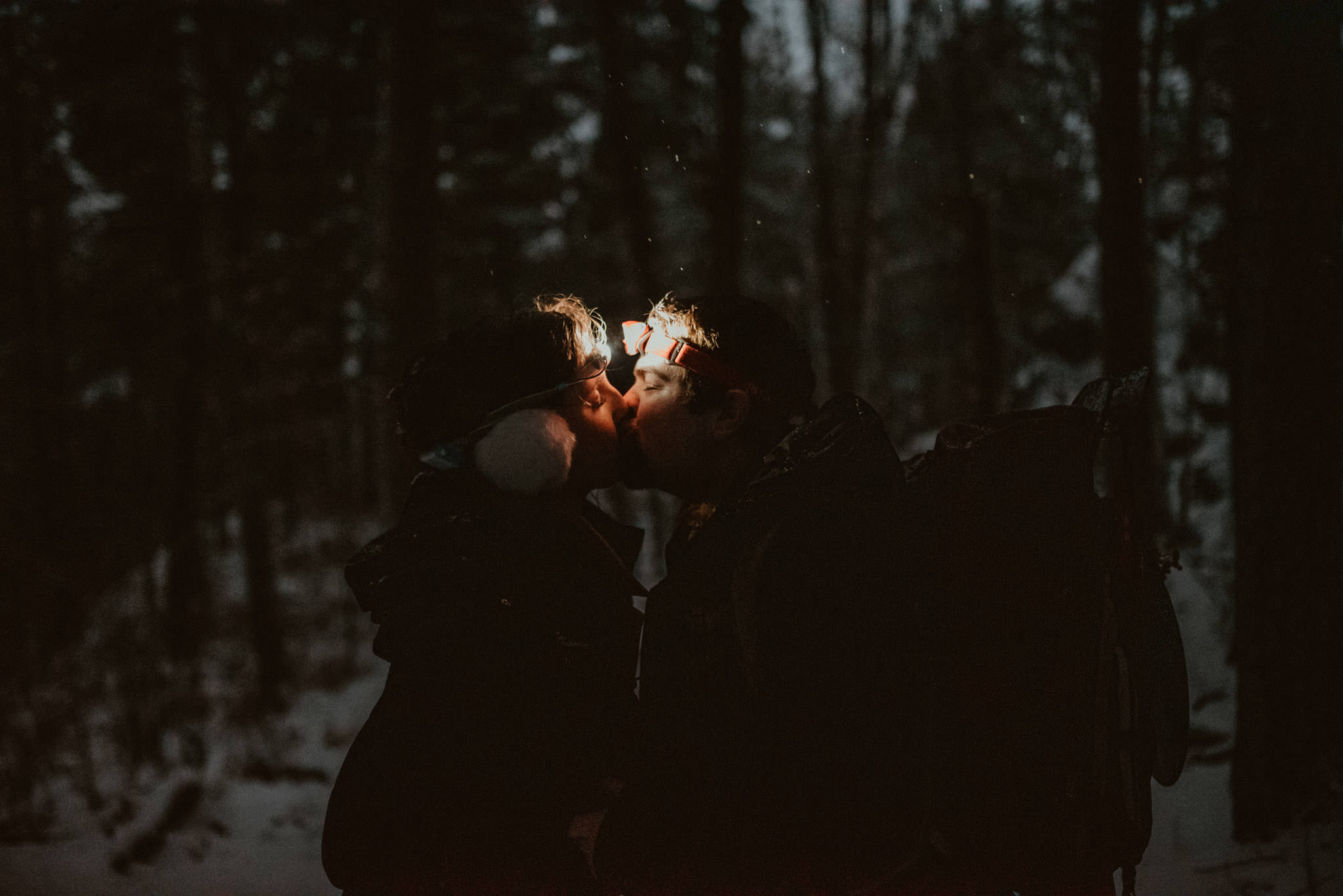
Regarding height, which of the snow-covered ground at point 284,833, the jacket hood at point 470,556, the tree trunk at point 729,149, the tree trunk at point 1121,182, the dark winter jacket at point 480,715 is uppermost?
the tree trunk at point 729,149

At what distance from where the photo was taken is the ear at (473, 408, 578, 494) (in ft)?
7.39

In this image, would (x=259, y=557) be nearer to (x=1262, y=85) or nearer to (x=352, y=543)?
(x=352, y=543)

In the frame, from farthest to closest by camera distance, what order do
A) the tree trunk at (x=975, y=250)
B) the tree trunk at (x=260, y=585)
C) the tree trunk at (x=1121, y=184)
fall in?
the tree trunk at (x=975, y=250), the tree trunk at (x=260, y=585), the tree trunk at (x=1121, y=184)

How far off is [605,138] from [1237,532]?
12241mm

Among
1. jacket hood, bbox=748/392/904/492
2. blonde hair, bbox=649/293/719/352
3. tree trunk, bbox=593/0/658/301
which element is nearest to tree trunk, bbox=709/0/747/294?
tree trunk, bbox=593/0/658/301

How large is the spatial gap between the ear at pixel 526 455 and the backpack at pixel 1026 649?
98 centimetres

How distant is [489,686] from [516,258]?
1461 centimetres

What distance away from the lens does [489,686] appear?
7.15 feet

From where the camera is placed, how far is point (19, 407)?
10.5 meters

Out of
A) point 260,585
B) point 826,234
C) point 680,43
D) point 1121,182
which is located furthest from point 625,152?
point 260,585

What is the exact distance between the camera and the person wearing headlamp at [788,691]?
6.26ft

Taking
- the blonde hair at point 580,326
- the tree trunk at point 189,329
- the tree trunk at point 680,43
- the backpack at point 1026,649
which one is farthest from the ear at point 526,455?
the tree trunk at point 680,43

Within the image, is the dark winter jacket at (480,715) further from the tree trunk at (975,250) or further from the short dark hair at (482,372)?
the tree trunk at (975,250)

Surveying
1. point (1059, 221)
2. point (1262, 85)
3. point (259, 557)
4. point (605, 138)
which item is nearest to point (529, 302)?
point (1262, 85)
